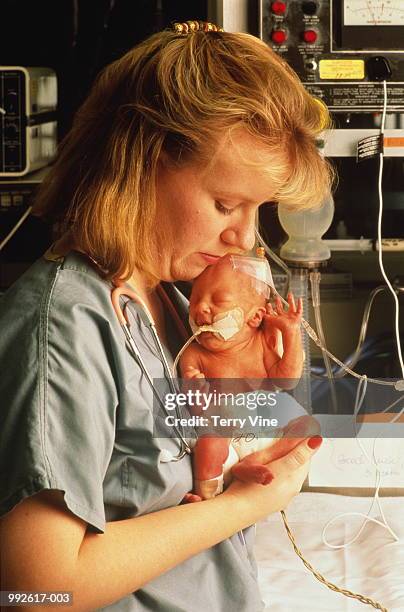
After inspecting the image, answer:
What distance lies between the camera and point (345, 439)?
1227mm

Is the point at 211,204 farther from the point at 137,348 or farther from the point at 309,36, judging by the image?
the point at 309,36

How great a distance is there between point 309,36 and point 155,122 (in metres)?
0.65

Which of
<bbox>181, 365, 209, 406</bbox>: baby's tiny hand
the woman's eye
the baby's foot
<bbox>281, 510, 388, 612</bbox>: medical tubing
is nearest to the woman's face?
the woman's eye

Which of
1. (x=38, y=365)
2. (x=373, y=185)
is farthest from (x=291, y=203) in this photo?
(x=373, y=185)

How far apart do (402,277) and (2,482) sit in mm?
1014

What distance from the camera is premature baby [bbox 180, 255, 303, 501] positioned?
885 mm

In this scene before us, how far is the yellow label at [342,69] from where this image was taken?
1396 millimetres

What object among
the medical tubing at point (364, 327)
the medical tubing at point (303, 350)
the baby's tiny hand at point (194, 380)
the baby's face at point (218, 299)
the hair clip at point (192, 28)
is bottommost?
the medical tubing at point (364, 327)

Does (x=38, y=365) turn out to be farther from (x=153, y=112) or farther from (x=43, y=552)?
(x=153, y=112)

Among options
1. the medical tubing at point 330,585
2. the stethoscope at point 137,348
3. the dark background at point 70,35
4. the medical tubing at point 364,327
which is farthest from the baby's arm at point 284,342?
the dark background at point 70,35

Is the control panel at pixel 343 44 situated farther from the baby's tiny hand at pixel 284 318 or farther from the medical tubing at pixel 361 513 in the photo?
the baby's tiny hand at pixel 284 318

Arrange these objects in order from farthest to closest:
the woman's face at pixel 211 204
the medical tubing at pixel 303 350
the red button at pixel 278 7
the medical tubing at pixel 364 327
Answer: the medical tubing at pixel 364 327 → the red button at pixel 278 7 → the medical tubing at pixel 303 350 → the woman's face at pixel 211 204

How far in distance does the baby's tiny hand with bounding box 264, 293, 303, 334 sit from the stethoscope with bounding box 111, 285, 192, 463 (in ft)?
0.37

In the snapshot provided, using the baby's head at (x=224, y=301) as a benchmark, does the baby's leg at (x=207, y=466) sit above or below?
below
